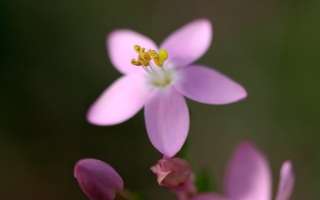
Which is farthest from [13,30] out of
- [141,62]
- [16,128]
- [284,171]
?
[284,171]

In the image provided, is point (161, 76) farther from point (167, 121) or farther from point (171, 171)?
point (171, 171)

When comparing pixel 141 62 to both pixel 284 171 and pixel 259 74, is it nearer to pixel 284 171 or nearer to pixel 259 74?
pixel 284 171

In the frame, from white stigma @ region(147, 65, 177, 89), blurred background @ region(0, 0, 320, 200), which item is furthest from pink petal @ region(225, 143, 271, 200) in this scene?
blurred background @ region(0, 0, 320, 200)

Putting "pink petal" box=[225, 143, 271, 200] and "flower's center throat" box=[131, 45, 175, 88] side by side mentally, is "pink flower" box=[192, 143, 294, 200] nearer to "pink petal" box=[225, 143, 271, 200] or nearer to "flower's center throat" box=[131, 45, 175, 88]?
"pink petal" box=[225, 143, 271, 200]

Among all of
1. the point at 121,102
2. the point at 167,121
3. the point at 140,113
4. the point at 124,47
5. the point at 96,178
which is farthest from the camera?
the point at 140,113

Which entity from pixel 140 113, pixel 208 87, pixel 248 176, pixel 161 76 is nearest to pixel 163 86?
pixel 161 76

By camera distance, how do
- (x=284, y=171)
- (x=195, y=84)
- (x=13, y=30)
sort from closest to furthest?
(x=284, y=171) < (x=195, y=84) < (x=13, y=30)

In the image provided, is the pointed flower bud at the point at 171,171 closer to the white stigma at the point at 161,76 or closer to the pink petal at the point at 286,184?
the pink petal at the point at 286,184
